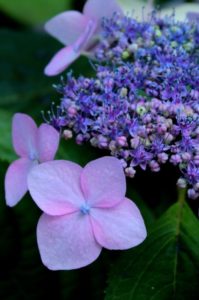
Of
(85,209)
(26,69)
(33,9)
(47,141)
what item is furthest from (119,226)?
(33,9)

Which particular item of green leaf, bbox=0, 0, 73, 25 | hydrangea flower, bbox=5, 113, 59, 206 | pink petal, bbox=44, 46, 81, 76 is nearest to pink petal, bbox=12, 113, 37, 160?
hydrangea flower, bbox=5, 113, 59, 206

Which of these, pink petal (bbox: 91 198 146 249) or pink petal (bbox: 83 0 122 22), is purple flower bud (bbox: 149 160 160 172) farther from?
pink petal (bbox: 83 0 122 22)

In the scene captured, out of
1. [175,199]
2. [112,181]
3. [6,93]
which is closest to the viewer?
[112,181]

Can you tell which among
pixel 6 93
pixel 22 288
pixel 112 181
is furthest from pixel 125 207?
pixel 6 93

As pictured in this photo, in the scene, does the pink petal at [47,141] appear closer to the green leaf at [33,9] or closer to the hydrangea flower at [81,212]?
the hydrangea flower at [81,212]

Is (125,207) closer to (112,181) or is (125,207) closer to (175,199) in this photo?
(112,181)
